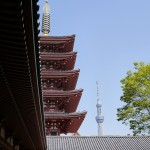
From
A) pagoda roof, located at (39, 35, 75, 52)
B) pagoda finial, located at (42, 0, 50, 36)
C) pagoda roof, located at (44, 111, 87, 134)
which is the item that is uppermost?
pagoda finial, located at (42, 0, 50, 36)

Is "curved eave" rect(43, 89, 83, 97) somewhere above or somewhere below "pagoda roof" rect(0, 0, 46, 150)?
above

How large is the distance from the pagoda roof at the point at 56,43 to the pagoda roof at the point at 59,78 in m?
3.40

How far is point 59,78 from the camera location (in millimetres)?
30062

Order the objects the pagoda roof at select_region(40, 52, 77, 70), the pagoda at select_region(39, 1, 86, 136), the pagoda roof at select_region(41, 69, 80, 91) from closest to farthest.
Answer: the pagoda at select_region(39, 1, 86, 136) → the pagoda roof at select_region(41, 69, 80, 91) → the pagoda roof at select_region(40, 52, 77, 70)

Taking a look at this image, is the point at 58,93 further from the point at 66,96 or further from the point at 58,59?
the point at 58,59

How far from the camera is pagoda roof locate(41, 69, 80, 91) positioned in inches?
1171

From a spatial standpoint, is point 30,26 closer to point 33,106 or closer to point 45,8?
point 33,106

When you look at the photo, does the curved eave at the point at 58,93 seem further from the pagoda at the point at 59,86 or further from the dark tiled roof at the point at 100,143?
the dark tiled roof at the point at 100,143

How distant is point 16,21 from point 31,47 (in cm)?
92

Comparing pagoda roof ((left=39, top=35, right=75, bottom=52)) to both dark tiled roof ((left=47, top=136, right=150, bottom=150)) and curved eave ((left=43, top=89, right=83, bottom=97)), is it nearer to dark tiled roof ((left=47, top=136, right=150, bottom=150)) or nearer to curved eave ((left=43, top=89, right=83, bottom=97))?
curved eave ((left=43, top=89, right=83, bottom=97))

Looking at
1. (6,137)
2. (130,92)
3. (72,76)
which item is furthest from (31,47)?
(72,76)

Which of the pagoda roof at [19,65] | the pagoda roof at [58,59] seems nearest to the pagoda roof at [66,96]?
the pagoda roof at [58,59]

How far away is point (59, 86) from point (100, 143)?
24.4 feet

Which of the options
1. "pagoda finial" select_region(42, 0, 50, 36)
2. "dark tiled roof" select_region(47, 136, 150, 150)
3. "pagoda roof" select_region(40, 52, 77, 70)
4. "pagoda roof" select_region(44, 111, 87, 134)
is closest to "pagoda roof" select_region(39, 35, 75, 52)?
"pagoda roof" select_region(40, 52, 77, 70)
